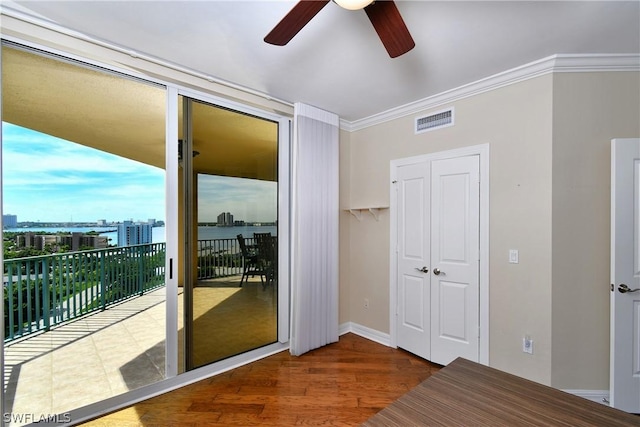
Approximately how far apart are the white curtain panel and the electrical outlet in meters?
1.84

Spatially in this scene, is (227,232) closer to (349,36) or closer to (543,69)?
(349,36)

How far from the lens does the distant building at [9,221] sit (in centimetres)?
181

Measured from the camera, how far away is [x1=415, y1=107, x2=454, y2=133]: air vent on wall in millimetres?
2906

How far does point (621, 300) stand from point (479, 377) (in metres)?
1.76

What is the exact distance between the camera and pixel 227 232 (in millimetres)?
2828

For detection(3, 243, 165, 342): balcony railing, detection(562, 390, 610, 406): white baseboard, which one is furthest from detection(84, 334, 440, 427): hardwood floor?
detection(562, 390, 610, 406): white baseboard

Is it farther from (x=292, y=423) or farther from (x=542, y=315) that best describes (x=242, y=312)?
(x=542, y=315)

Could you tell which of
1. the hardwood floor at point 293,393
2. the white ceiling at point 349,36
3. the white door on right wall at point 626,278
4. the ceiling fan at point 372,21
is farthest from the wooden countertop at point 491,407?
the white ceiling at point 349,36

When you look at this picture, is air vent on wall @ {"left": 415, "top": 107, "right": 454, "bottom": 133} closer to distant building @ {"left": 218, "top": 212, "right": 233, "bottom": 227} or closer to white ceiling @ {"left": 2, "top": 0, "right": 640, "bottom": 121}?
white ceiling @ {"left": 2, "top": 0, "right": 640, "bottom": 121}

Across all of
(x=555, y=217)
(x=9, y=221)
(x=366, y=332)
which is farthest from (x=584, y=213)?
(x=9, y=221)

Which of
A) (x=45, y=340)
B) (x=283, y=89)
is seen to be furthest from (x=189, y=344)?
(x=283, y=89)

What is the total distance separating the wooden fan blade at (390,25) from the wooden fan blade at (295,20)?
0.94ft

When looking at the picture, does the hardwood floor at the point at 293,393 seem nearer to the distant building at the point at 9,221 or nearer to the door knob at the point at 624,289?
the distant building at the point at 9,221

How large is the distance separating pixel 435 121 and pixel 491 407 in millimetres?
2637
